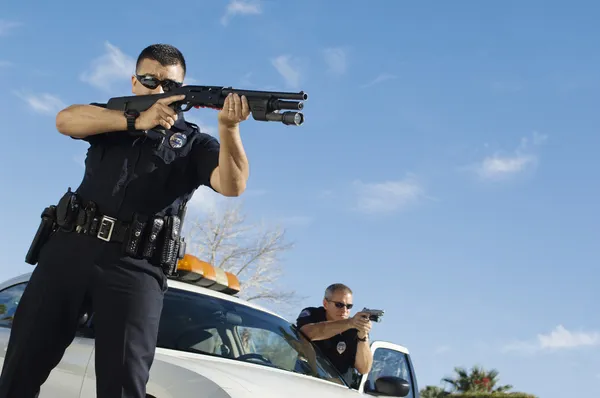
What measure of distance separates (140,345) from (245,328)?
1.81 meters

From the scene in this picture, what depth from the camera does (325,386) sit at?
4250 mm

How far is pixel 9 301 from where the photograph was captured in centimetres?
455

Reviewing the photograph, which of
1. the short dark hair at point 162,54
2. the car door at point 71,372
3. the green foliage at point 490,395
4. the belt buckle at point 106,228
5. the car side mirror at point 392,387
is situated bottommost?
the car door at point 71,372

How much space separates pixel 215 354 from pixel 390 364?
7.07 ft

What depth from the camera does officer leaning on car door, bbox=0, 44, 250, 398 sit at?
9.00 feet

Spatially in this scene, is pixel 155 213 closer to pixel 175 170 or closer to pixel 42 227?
pixel 175 170

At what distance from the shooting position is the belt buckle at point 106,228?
285cm

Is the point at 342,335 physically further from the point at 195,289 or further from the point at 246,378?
the point at 246,378

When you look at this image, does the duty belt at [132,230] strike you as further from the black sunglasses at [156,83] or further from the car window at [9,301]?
the car window at [9,301]

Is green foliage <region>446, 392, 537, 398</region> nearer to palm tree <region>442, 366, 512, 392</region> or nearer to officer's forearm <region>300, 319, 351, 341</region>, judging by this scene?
palm tree <region>442, 366, 512, 392</region>

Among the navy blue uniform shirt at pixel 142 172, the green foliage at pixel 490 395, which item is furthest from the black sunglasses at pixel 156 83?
the green foliage at pixel 490 395

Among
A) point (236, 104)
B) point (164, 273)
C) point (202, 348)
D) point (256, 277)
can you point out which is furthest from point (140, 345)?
point (256, 277)

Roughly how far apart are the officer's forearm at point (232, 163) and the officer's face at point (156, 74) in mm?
449

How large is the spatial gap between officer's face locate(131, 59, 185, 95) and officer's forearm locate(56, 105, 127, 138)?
0.63 feet
